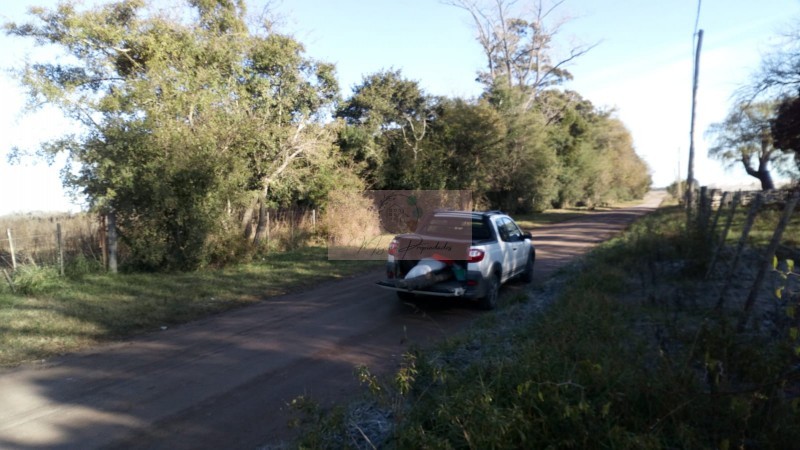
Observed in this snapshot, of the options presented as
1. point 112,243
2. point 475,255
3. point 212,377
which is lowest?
point 212,377

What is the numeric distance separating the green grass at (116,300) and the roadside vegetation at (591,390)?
5086mm

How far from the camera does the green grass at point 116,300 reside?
6.92m

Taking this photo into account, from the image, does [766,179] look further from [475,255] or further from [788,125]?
[475,255]

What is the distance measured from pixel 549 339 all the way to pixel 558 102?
41.3 m

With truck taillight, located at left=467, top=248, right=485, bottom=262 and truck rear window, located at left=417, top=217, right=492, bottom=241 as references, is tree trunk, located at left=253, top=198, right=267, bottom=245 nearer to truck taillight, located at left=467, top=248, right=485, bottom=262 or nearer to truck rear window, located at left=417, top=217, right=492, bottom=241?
truck rear window, located at left=417, top=217, right=492, bottom=241

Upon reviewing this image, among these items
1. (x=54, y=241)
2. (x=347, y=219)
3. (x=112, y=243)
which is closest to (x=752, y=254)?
(x=347, y=219)

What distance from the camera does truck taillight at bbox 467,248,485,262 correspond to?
7822 millimetres

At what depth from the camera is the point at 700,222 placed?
32.6 feet

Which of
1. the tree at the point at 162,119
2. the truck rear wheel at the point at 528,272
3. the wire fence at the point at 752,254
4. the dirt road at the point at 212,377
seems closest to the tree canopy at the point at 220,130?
the tree at the point at 162,119

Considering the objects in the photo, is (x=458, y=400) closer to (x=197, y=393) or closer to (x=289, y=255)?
(x=197, y=393)

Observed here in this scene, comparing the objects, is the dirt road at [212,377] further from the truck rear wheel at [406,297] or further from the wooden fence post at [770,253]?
the wooden fence post at [770,253]

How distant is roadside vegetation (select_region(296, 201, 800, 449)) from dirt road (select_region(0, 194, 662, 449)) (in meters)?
0.76

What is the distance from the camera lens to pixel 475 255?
784cm

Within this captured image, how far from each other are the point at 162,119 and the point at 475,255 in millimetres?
8532
